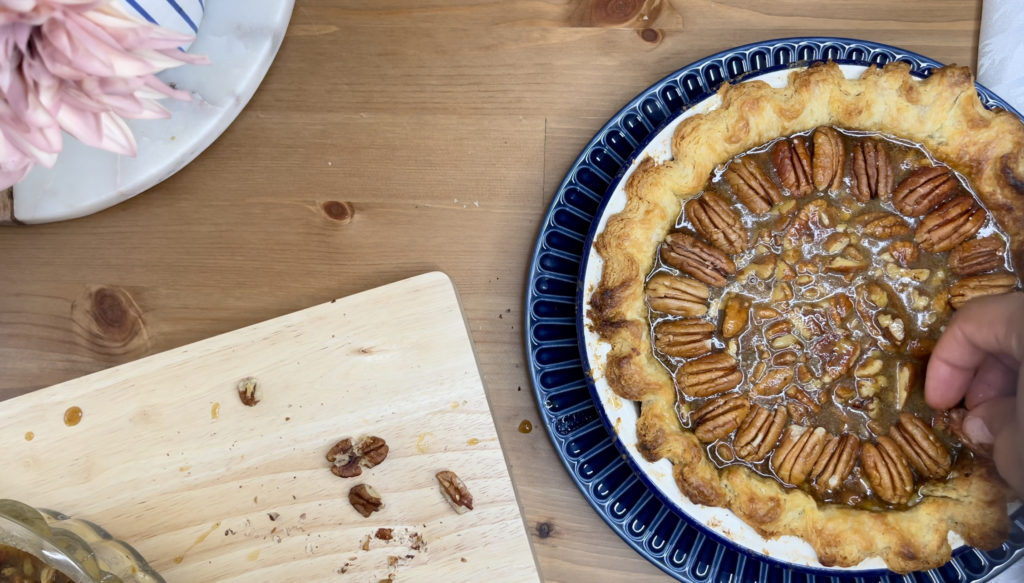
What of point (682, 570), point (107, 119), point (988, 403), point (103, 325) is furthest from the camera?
point (103, 325)

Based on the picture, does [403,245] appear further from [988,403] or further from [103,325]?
[988,403]

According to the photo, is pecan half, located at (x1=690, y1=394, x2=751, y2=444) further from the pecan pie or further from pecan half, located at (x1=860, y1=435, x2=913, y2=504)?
pecan half, located at (x1=860, y1=435, x2=913, y2=504)

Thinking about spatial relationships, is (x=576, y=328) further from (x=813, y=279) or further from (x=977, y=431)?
(x=977, y=431)

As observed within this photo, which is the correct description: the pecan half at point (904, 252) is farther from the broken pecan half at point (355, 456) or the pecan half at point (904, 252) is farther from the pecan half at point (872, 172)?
the broken pecan half at point (355, 456)

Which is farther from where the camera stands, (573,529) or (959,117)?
(573,529)

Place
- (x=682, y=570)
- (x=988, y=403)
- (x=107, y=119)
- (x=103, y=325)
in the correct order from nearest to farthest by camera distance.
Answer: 1. (x=107, y=119)
2. (x=988, y=403)
3. (x=682, y=570)
4. (x=103, y=325)

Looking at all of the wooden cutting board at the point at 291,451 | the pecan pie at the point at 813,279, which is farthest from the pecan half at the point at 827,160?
the wooden cutting board at the point at 291,451

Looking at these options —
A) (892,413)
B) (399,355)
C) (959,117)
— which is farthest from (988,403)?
(399,355)

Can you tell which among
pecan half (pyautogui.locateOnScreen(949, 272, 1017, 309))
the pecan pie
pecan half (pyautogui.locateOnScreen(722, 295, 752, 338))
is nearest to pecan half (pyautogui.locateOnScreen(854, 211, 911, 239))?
the pecan pie
